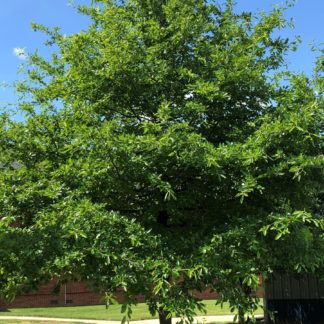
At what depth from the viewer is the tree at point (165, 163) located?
513 cm

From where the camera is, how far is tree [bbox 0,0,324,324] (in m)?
5.13

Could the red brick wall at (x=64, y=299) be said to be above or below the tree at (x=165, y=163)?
below

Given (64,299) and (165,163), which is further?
(64,299)

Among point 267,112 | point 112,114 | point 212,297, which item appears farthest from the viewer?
point 212,297

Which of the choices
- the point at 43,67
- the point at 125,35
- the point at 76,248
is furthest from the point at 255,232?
the point at 43,67

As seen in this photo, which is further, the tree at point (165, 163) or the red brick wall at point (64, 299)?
the red brick wall at point (64, 299)

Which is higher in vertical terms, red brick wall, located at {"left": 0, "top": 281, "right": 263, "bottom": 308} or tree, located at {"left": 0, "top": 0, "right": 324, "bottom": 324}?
tree, located at {"left": 0, "top": 0, "right": 324, "bottom": 324}

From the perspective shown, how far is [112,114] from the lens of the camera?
7031mm

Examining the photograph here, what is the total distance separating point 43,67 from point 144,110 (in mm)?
2117

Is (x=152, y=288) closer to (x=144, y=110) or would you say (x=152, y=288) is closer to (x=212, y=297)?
(x=144, y=110)

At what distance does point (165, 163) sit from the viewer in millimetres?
5605

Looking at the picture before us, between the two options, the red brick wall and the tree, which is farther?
the red brick wall

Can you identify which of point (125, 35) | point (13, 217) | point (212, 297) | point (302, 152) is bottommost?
point (212, 297)

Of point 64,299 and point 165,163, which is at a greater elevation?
point 165,163
